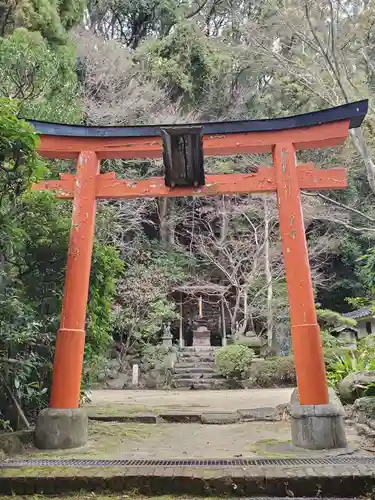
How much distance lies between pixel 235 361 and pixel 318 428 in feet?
30.9

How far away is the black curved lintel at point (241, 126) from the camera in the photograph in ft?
16.3

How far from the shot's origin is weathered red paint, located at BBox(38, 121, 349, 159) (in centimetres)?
521

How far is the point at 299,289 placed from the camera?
4707 mm

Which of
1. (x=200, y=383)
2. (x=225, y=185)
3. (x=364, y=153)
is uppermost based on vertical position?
(x=364, y=153)

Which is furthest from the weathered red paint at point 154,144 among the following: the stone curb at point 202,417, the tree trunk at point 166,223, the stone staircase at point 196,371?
the tree trunk at point 166,223

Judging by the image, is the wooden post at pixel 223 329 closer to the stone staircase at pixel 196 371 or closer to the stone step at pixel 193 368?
the stone staircase at pixel 196 371

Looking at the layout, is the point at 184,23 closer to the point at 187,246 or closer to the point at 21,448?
the point at 187,246

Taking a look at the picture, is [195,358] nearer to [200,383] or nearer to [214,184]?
[200,383]

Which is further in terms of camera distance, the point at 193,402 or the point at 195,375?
the point at 195,375

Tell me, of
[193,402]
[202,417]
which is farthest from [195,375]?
[202,417]

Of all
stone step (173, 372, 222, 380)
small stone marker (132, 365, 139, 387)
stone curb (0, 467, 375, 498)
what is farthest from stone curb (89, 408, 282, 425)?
small stone marker (132, 365, 139, 387)

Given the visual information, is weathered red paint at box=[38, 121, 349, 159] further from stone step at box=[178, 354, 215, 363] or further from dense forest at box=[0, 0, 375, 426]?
stone step at box=[178, 354, 215, 363]

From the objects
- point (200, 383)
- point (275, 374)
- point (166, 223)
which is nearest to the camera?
point (275, 374)

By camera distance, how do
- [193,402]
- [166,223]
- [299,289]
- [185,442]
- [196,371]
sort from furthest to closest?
[166,223] → [196,371] → [193,402] → [185,442] → [299,289]
